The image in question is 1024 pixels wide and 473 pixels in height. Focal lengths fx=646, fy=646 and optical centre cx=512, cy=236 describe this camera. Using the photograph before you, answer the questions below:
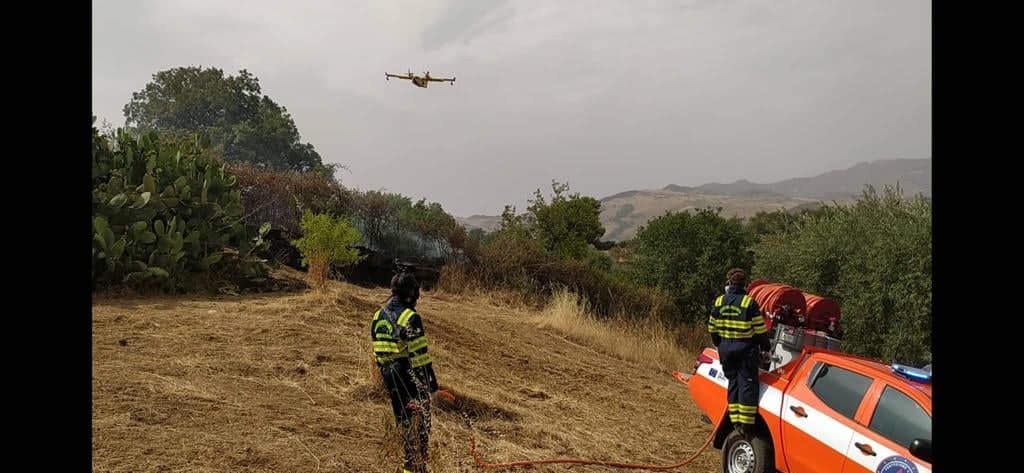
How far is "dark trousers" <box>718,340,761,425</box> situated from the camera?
244 inches

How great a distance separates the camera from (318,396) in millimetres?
7266

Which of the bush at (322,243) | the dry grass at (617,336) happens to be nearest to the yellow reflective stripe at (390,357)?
the bush at (322,243)

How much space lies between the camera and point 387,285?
61.7 feet

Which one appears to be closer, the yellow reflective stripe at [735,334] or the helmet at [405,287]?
the helmet at [405,287]

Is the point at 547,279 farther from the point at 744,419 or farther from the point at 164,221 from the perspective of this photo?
the point at 744,419

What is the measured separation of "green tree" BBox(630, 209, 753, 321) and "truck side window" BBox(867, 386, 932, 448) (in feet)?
48.4

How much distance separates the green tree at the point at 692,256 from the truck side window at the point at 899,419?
1475cm

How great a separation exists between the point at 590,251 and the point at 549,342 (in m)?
12.1

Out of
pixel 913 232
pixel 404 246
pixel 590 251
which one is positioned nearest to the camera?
pixel 913 232

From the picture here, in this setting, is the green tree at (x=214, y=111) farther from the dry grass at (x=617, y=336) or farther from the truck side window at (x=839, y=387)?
the truck side window at (x=839, y=387)

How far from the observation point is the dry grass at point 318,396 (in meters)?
5.53

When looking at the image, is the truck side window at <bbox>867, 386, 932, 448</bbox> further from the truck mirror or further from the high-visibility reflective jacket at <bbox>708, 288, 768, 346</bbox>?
the high-visibility reflective jacket at <bbox>708, 288, 768, 346</bbox>

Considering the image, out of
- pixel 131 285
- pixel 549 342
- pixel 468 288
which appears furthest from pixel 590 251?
pixel 131 285
